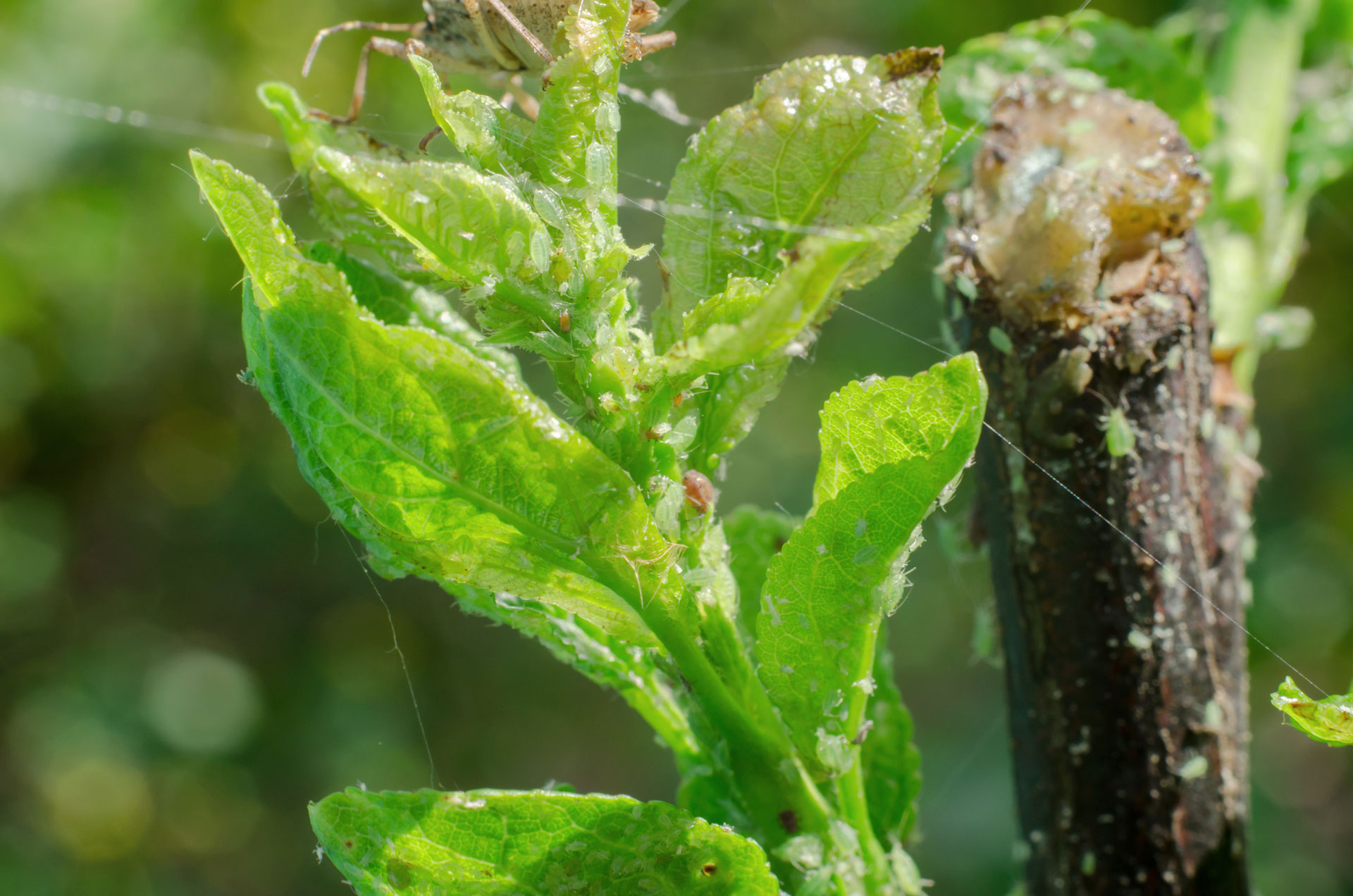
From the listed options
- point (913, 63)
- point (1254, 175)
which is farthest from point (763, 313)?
point (1254, 175)

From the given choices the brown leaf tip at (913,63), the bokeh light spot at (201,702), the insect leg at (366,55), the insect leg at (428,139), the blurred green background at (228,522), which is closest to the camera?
the brown leaf tip at (913,63)

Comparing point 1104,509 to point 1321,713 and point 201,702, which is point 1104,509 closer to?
point 1321,713

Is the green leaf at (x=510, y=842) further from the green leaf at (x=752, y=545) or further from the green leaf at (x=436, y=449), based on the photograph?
the green leaf at (x=752, y=545)

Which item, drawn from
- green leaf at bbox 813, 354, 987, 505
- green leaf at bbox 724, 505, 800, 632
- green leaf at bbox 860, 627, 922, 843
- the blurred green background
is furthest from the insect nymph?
the blurred green background

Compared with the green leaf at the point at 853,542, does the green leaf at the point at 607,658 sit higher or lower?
lower

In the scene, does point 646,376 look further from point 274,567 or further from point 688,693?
point 274,567

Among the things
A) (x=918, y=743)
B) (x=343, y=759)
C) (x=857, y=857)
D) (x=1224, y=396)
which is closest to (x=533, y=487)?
(x=857, y=857)

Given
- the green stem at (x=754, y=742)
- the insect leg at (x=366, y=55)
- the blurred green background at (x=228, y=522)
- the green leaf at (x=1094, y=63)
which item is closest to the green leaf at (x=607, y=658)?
the green stem at (x=754, y=742)
